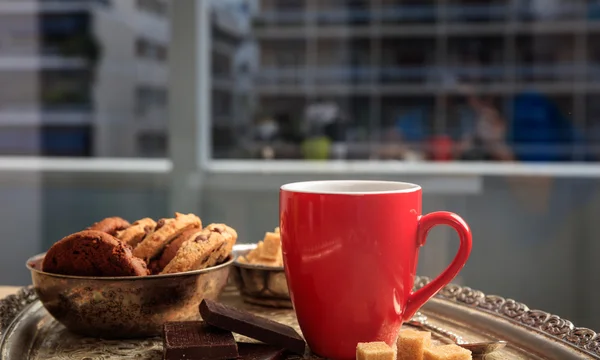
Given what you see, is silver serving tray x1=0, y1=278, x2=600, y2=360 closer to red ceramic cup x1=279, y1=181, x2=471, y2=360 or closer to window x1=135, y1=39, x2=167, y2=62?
red ceramic cup x1=279, y1=181, x2=471, y2=360

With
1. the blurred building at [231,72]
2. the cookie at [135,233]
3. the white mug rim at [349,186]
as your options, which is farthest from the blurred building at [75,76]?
the white mug rim at [349,186]

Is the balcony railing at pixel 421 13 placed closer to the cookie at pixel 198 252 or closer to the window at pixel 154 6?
the window at pixel 154 6

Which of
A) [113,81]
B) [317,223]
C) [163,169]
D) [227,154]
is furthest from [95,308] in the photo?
[113,81]

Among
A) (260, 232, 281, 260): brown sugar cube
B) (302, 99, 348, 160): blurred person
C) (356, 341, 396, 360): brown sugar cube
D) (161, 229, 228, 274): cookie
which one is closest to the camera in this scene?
(356, 341, 396, 360): brown sugar cube

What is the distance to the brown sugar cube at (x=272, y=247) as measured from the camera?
72 centimetres

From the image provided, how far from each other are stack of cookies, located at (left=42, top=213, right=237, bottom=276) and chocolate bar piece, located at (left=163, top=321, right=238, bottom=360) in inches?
3.1

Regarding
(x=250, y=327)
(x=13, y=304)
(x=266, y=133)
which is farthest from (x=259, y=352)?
(x=266, y=133)

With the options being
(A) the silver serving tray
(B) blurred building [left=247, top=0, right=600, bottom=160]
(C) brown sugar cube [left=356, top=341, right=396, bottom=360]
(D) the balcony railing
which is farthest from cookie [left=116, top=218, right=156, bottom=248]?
(D) the balcony railing

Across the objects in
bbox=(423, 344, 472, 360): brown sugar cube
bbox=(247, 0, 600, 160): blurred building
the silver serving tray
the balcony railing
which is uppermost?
the balcony railing

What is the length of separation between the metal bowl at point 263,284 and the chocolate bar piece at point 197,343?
0.17 m

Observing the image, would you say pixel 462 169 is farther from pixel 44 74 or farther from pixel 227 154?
pixel 44 74

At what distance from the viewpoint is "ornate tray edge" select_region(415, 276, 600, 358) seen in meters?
0.57

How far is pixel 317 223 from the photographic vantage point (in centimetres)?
52

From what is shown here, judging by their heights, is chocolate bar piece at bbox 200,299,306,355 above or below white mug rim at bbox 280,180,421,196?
below
